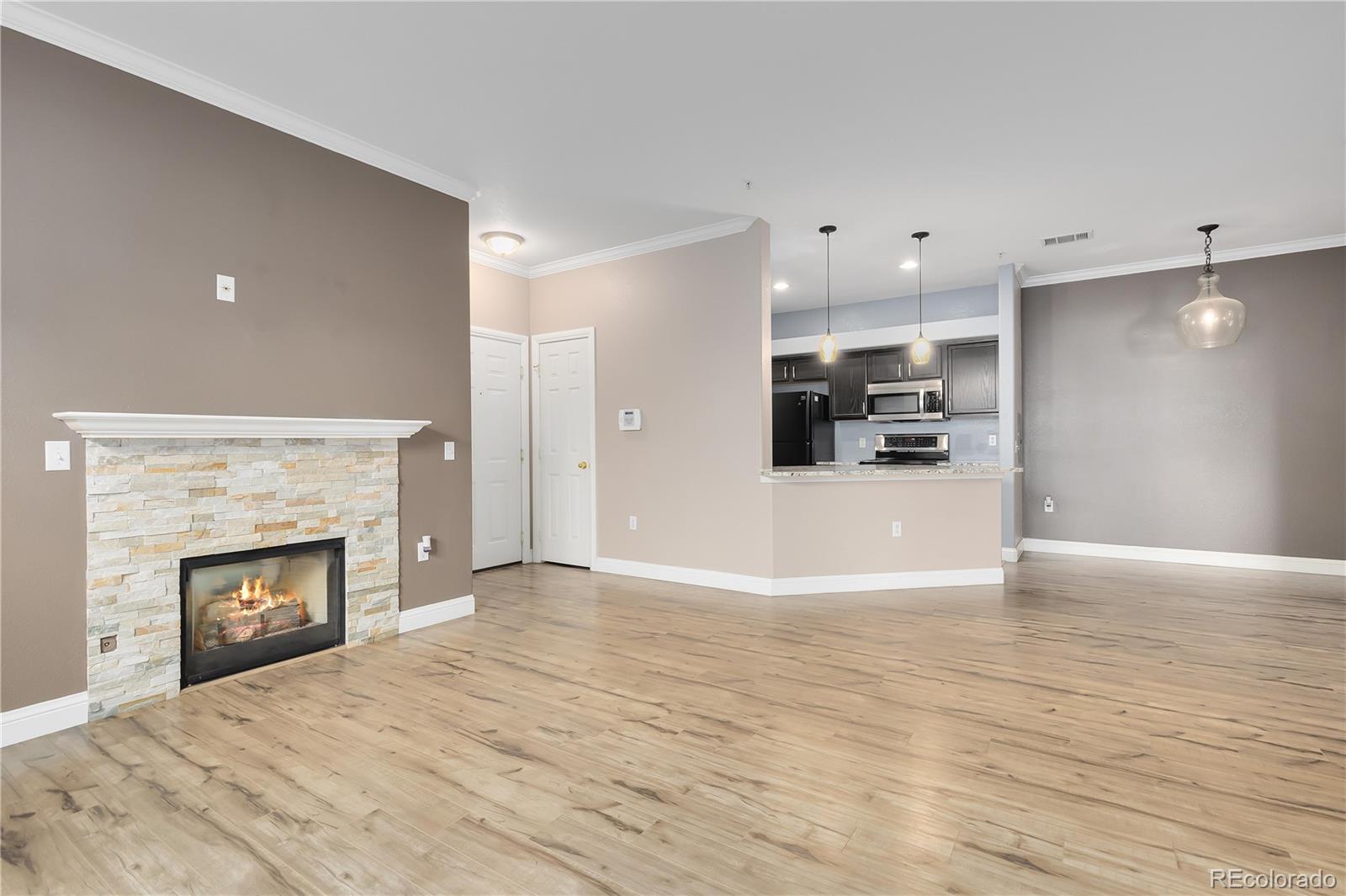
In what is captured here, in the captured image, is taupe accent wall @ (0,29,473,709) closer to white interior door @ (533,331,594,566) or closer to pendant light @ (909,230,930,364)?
white interior door @ (533,331,594,566)

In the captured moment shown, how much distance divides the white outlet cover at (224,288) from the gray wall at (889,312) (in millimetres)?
6273

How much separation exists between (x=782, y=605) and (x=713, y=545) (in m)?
0.80

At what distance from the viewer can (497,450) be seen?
5.70 meters

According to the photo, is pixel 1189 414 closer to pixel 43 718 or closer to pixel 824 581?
pixel 824 581

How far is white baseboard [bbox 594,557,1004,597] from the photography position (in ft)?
15.5

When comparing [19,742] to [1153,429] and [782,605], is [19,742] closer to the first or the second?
[782,605]

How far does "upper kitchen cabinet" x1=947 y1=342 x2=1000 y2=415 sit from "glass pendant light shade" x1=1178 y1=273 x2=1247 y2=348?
61.3 inches

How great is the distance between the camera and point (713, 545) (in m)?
4.94

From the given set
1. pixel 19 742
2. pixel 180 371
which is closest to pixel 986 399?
pixel 180 371

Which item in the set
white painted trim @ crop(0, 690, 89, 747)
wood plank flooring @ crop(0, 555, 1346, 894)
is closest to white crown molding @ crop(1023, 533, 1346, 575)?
Result: wood plank flooring @ crop(0, 555, 1346, 894)

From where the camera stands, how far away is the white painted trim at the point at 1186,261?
5.28 m

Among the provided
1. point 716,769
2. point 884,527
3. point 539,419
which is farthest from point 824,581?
point 539,419

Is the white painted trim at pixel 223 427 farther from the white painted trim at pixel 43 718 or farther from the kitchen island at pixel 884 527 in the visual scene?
the kitchen island at pixel 884 527

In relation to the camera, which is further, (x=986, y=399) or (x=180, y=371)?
(x=986, y=399)
